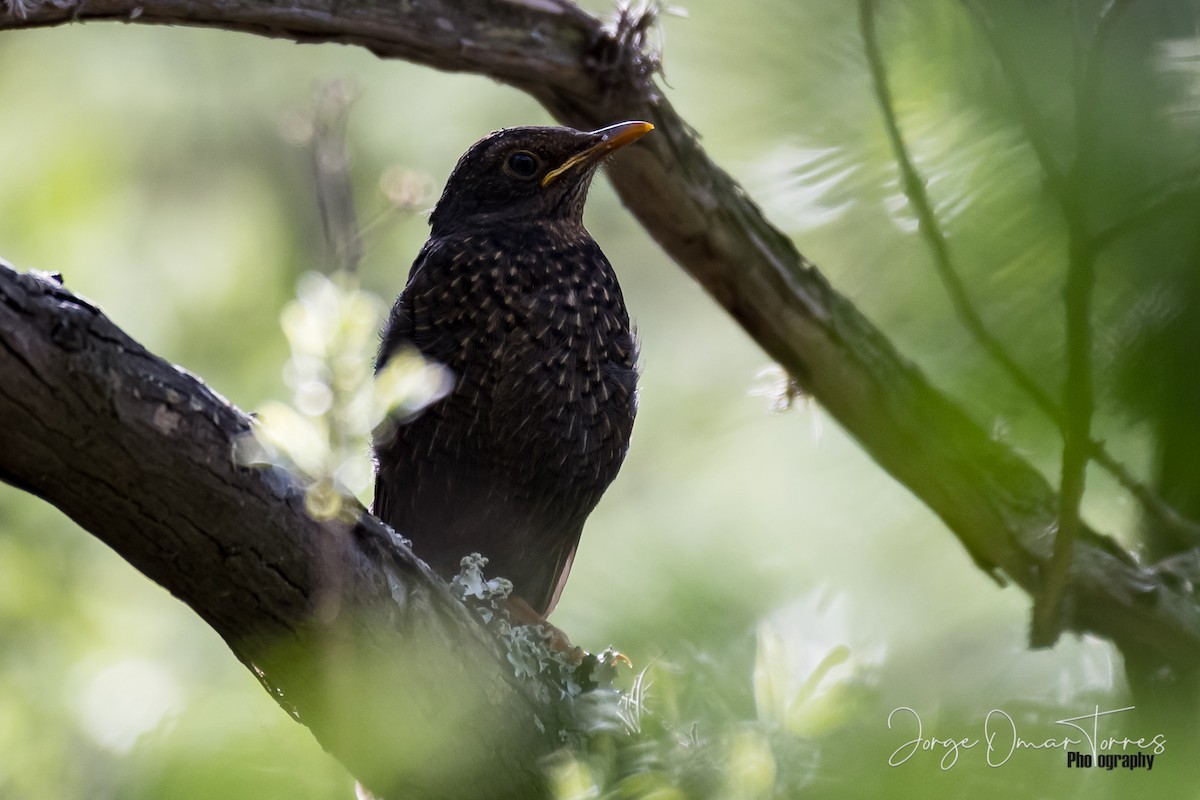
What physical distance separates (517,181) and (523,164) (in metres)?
0.06

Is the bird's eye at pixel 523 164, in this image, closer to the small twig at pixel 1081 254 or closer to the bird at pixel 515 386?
the bird at pixel 515 386

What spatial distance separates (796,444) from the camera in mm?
4152

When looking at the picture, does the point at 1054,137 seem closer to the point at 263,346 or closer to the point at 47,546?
the point at 47,546

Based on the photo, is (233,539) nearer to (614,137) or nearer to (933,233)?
(933,233)

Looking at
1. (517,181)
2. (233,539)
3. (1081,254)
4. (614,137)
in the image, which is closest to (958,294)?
(1081,254)

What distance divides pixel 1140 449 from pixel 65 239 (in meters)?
3.74

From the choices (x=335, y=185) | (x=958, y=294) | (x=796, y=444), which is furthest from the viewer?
(x=796, y=444)

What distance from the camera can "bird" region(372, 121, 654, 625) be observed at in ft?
9.81

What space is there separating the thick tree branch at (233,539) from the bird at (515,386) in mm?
990

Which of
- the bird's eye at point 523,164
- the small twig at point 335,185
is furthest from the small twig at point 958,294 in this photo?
the bird's eye at point 523,164

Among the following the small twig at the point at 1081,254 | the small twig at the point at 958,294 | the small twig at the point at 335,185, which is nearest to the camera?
the small twig at the point at 335,185

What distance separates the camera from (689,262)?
124 inches

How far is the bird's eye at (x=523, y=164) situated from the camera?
11.4ft

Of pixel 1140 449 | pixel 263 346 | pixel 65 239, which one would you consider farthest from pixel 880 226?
pixel 65 239
